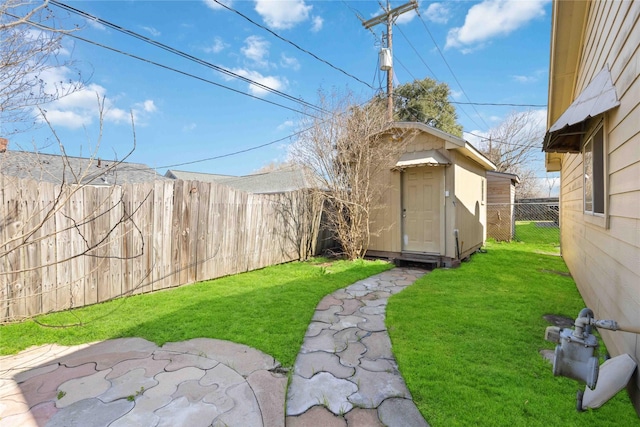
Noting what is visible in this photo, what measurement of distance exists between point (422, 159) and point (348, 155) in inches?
61.0

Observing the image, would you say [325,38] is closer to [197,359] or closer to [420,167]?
[420,167]

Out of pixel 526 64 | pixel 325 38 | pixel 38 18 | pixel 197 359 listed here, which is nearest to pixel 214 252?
pixel 197 359

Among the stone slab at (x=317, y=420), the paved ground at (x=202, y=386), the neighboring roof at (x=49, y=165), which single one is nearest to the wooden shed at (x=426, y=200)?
the paved ground at (x=202, y=386)

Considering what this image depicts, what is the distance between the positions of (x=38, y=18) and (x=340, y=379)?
136 inches

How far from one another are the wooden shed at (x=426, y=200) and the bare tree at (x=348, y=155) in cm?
30

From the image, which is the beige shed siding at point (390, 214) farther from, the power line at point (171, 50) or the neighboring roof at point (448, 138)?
the power line at point (171, 50)

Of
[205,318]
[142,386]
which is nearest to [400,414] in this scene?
[142,386]

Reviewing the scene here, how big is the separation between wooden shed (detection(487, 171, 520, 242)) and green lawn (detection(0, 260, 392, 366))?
826cm

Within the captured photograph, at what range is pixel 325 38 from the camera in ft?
29.0

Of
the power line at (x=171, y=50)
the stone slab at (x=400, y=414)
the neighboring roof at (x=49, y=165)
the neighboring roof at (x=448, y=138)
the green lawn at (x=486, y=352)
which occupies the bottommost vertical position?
the stone slab at (x=400, y=414)

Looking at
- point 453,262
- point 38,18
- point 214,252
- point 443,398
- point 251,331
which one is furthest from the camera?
point 453,262

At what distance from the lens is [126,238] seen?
13.8ft

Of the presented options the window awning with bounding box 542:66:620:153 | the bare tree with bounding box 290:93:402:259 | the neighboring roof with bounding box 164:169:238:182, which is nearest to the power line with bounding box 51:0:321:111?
the bare tree with bounding box 290:93:402:259

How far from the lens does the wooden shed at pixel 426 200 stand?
6227mm
